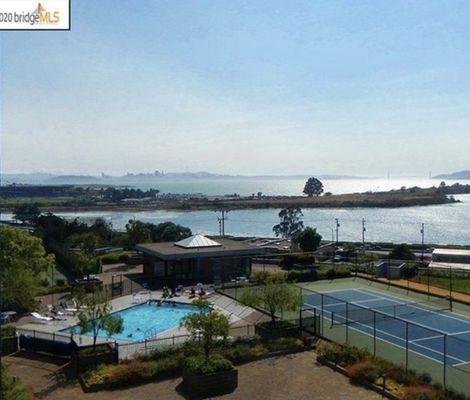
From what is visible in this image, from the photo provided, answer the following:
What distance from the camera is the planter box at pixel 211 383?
16.5 meters

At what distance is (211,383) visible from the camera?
1669 cm

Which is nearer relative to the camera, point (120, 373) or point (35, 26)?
point (35, 26)

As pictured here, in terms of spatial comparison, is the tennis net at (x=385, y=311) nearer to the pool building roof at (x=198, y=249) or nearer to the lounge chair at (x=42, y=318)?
the pool building roof at (x=198, y=249)

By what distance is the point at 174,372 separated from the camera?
716 inches

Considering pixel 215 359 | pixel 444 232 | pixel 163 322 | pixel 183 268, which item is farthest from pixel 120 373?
pixel 444 232

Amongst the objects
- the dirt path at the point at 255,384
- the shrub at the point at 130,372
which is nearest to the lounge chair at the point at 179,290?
the dirt path at the point at 255,384

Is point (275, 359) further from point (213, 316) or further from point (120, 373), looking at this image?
point (120, 373)

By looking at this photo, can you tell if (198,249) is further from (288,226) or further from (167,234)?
(288,226)

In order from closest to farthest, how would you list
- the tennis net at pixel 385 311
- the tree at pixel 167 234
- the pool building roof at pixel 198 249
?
the tennis net at pixel 385 311, the pool building roof at pixel 198 249, the tree at pixel 167 234

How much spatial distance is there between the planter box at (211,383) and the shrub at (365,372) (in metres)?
3.90

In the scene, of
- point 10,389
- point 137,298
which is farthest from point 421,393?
point 137,298

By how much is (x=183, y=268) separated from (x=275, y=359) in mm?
17665

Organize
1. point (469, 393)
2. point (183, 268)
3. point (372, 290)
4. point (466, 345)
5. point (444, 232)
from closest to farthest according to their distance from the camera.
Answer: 1. point (469, 393)
2. point (466, 345)
3. point (372, 290)
4. point (183, 268)
5. point (444, 232)

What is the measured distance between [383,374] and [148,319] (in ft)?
46.8
